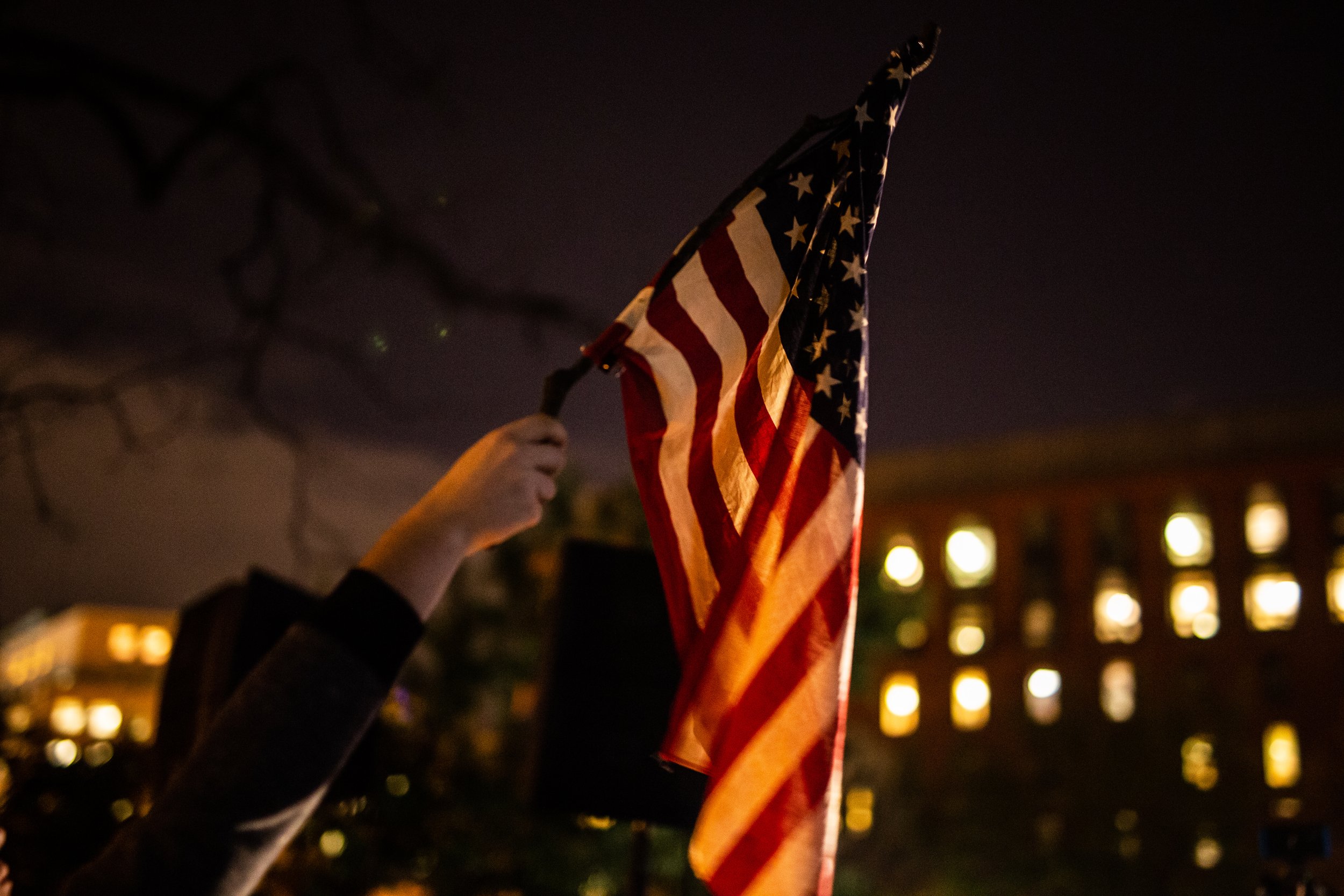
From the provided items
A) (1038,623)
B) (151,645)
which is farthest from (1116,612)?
(151,645)

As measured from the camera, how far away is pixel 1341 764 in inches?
1838

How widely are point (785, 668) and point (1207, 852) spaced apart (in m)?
39.7

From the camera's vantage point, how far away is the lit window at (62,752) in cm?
739

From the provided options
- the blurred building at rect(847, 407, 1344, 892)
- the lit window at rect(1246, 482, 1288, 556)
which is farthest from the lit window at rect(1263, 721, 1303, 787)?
the lit window at rect(1246, 482, 1288, 556)

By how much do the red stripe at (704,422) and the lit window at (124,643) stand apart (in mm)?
97462

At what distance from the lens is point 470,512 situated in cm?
135

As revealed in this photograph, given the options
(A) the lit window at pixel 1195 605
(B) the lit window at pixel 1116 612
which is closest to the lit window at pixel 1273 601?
(A) the lit window at pixel 1195 605

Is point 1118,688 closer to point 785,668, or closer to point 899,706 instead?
point 899,706

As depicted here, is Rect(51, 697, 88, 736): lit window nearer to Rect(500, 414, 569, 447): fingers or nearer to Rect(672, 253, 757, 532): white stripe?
Rect(672, 253, 757, 532): white stripe

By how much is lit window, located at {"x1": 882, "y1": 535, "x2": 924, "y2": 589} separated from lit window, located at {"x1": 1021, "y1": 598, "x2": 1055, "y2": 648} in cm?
581

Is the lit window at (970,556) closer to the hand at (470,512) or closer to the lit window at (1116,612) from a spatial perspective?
the lit window at (1116,612)

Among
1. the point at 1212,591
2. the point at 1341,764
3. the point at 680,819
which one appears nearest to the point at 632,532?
the point at 680,819

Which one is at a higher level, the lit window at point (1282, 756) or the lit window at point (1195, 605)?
the lit window at point (1195, 605)

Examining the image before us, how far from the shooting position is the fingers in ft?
5.03
